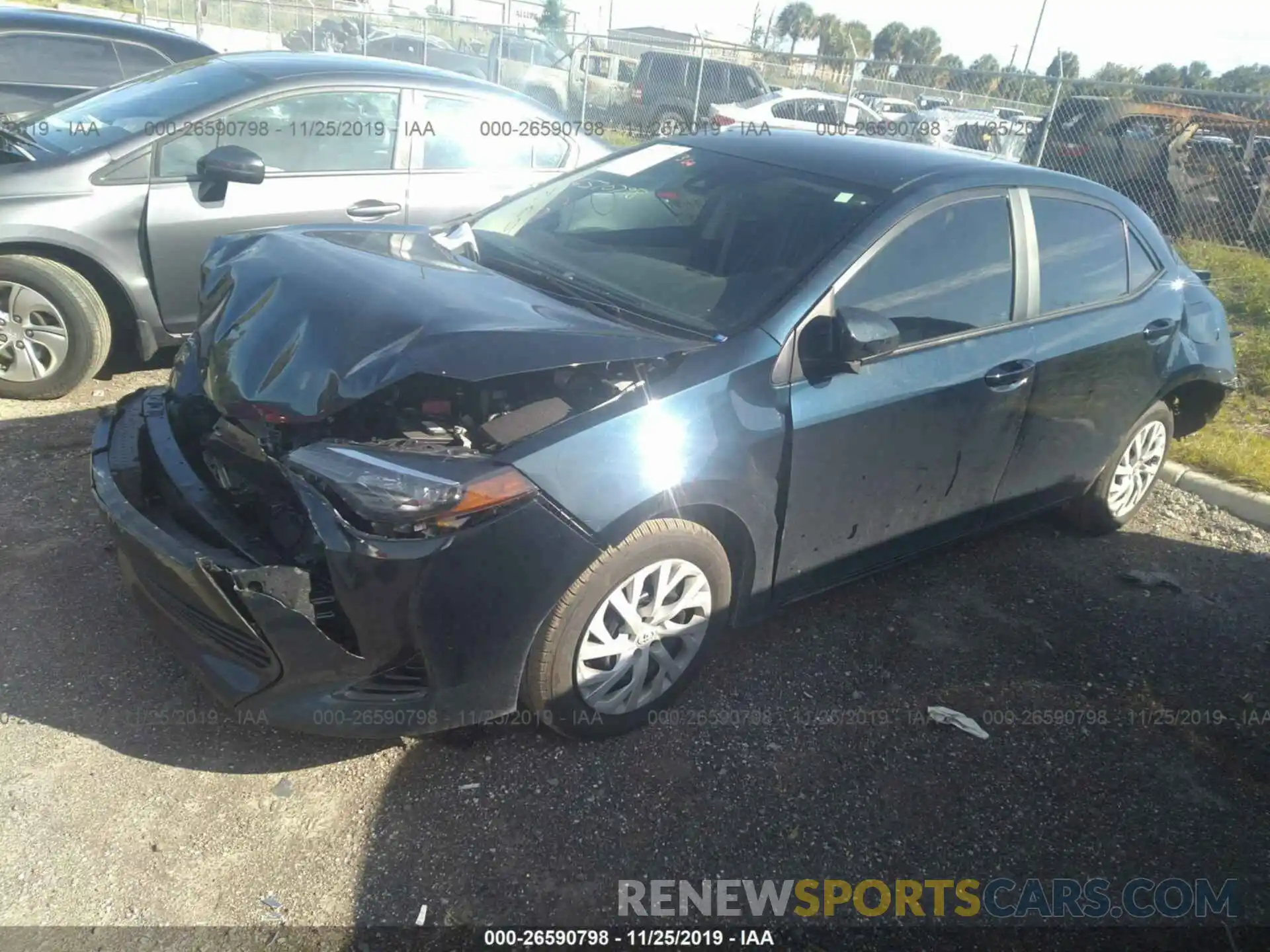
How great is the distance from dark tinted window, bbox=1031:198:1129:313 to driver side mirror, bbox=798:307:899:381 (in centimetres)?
113

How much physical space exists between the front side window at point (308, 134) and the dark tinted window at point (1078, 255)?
11.7ft

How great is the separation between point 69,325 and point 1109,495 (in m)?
5.13

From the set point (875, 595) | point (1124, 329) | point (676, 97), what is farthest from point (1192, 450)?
point (676, 97)

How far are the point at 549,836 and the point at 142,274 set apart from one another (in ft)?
12.2

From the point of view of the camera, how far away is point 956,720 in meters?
3.21

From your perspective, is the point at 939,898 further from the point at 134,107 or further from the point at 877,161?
the point at 134,107

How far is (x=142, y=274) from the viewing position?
4719 mm

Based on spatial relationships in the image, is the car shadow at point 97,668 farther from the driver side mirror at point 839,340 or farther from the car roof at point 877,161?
the car roof at point 877,161

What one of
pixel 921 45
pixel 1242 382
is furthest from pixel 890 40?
pixel 1242 382

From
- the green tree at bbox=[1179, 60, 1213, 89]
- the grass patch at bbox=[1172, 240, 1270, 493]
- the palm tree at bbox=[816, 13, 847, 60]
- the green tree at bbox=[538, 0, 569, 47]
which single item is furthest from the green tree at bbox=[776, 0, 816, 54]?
the grass patch at bbox=[1172, 240, 1270, 493]

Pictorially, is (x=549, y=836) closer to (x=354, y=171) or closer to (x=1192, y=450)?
(x=354, y=171)

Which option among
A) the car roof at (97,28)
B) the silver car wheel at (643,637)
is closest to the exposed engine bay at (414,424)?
the silver car wheel at (643,637)

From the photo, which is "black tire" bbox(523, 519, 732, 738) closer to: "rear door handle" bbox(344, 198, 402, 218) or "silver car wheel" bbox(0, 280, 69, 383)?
"rear door handle" bbox(344, 198, 402, 218)

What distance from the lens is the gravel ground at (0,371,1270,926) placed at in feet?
7.77
